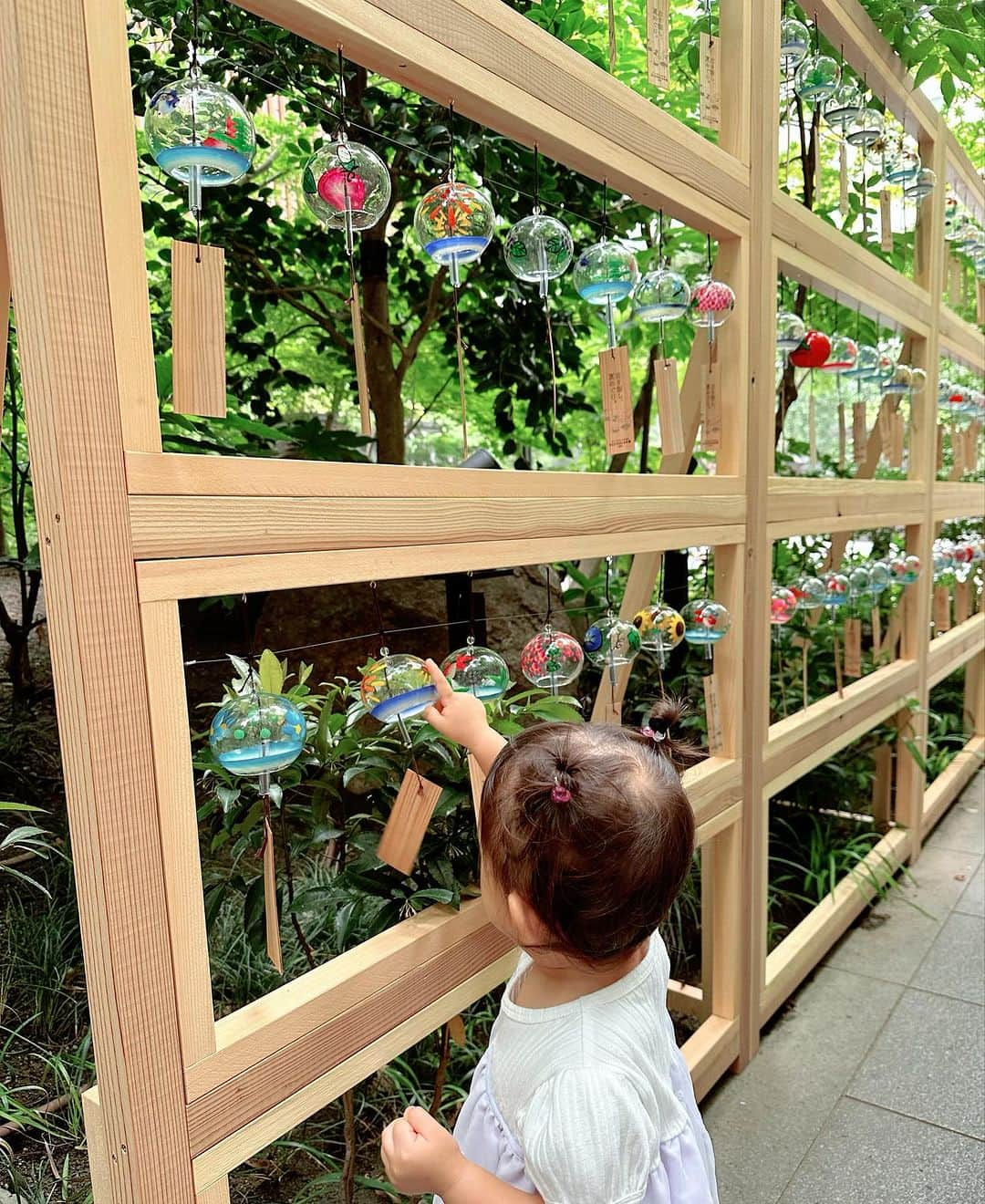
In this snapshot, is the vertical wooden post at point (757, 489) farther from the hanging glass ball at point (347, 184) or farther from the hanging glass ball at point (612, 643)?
the hanging glass ball at point (347, 184)

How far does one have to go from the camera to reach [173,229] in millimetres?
2223

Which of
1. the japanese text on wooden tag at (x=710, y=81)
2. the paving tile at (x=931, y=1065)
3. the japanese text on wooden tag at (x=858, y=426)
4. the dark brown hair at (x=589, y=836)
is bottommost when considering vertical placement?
the paving tile at (x=931, y=1065)

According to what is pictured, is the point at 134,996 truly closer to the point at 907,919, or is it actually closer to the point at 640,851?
the point at 640,851

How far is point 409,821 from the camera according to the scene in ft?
3.79

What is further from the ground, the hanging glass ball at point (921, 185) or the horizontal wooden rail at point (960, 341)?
the hanging glass ball at point (921, 185)

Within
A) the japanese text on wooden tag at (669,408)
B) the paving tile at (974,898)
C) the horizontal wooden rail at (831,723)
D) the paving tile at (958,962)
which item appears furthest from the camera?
the paving tile at (974,898)

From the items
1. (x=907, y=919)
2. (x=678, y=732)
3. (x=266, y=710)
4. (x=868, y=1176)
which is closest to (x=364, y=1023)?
(x=266, y=710)

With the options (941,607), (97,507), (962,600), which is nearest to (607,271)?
(97,507)

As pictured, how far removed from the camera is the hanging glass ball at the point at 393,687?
1.13m

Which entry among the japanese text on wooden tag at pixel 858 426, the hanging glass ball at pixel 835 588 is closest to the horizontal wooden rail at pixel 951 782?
the hanging glass ball at pixel 835 588

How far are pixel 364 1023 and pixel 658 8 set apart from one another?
5.22ft

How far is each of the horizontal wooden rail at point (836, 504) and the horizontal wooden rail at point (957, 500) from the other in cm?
26

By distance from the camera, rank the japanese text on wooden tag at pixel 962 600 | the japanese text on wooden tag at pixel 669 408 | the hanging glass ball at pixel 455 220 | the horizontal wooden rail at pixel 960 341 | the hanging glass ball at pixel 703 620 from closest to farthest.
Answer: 1. the hanging glass ball at pixel 455 220
2. the japanese text on wooden tag at pixel 669 408
3. the hanging glass ball at pixel 703 620
4. the horizontal wooden rail at pixel 960 341
5. the japanese text on wooden tag at pixel 962 600

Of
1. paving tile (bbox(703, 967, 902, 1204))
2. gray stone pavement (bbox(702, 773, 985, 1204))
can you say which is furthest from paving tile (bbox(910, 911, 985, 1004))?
paving tile (bbox(703, 967, 902, 1204))
